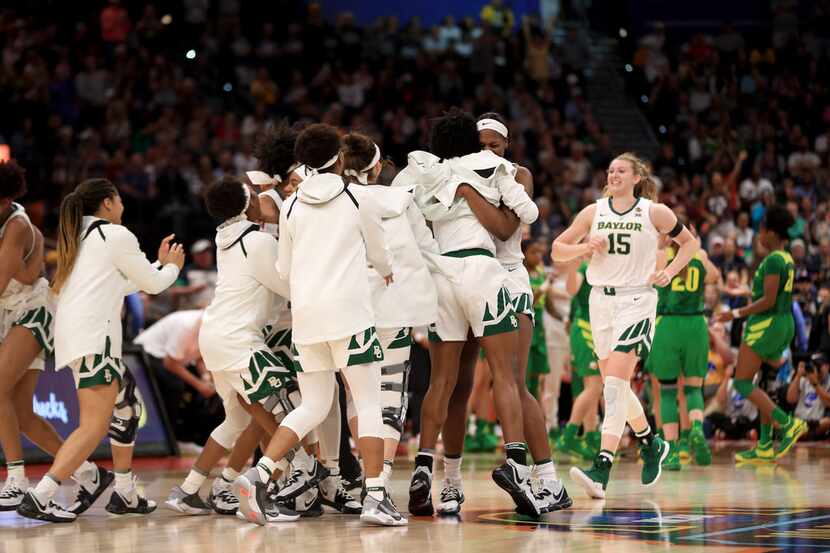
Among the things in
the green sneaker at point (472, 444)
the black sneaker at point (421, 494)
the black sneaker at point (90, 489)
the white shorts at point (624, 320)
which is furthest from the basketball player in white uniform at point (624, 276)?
the green sneaker at point (472, 444)

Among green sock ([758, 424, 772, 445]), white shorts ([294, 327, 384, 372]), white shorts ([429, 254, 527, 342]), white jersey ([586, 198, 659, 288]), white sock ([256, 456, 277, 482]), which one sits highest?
white jersey ([586, 198, 659, 288])

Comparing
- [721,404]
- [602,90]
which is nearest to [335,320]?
[721,404]

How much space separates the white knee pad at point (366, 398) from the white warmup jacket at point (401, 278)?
0.42m

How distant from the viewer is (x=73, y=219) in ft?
24.5

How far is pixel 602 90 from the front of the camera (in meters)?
24.1

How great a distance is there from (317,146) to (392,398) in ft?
4.56

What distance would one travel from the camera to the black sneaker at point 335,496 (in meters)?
7.47

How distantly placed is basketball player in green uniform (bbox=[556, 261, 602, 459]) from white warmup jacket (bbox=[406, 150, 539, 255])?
3627 millimetres

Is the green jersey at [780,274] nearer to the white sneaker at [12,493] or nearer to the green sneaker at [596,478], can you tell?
the green sneaker at [596,478]

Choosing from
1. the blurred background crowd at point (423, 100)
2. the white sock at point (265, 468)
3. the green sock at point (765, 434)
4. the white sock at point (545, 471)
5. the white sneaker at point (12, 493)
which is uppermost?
the blurred background crowd at point (423, 100)

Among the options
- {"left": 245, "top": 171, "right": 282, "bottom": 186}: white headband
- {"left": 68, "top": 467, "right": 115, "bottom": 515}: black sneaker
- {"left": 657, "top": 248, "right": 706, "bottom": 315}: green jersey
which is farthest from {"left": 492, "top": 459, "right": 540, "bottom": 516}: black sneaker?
{"left": 657, "top": 248, "right": 706, "bottom": 315}: green jersey

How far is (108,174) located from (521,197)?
1151 centimetres

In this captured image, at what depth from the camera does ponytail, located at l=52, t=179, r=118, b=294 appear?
7422mm

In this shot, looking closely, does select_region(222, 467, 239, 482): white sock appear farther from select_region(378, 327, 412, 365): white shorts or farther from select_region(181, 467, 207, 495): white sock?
select_region(378, 327, 412, 365): white shorts
